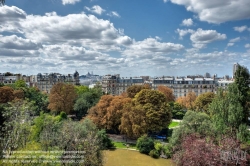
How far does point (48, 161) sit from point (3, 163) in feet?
8.53

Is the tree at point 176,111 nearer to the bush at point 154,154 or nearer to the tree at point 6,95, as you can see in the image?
the bush at point 154,154

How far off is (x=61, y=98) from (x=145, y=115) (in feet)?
71.6

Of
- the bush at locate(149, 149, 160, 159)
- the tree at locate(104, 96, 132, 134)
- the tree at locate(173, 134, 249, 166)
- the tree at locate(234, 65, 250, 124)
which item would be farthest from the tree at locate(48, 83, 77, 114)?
the tree at locate(234, 65, 250, 124)

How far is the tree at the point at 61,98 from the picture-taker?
45.4 m

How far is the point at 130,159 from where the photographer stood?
87.3ft

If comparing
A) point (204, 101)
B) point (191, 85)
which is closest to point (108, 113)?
point (204, 101)

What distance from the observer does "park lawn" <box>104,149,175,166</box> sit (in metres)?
25.1

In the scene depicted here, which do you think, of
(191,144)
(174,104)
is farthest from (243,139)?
(174,104)

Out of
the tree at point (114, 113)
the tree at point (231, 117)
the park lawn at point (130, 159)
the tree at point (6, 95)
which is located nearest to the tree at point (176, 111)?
the tree at point (114, 113)

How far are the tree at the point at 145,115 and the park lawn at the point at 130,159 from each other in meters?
3.82

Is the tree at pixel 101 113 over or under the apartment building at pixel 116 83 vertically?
under

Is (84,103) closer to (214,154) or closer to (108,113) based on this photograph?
(108,113)

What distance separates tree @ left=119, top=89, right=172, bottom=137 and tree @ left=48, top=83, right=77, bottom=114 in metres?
18.8

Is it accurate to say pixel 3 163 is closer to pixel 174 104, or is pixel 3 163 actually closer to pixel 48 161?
pixel 48 161
